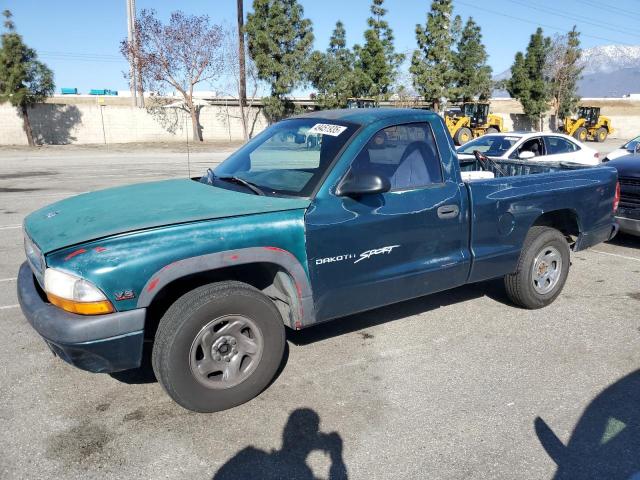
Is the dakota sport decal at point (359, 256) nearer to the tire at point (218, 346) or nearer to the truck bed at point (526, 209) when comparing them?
the tire at point (218, 346)

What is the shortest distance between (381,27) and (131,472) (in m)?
37.9

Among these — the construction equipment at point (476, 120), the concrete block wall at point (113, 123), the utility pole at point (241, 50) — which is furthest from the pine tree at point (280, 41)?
the construction equipment at point (476, 120)

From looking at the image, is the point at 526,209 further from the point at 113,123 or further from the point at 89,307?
the point at 113,123

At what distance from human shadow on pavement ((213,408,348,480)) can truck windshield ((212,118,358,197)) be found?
Result: 149 cm

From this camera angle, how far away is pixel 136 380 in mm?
3754

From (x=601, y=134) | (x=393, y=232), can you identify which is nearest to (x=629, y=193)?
(x=393, y=232)

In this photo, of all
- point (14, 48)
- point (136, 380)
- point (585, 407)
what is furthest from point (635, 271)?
point (14, 48)

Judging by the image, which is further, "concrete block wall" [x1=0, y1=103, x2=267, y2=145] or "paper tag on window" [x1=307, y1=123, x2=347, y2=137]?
"concrete block wall" [x1=0, y1=103, x2=267, y2=145]

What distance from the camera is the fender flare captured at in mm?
2959

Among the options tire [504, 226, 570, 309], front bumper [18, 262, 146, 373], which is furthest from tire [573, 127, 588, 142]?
front bumper [18, 262, 146, 373]

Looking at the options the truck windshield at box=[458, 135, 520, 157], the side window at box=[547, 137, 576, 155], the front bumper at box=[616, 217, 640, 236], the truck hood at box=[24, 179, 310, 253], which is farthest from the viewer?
the side window at box=[547, 137, 576, 155]

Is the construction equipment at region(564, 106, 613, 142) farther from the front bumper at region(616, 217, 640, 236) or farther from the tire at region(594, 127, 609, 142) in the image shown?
the front bumper at region(616, 217, 640, 236)

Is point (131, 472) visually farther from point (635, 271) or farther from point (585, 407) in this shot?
point (635, 271)

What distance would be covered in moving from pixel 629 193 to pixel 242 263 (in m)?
6.19
